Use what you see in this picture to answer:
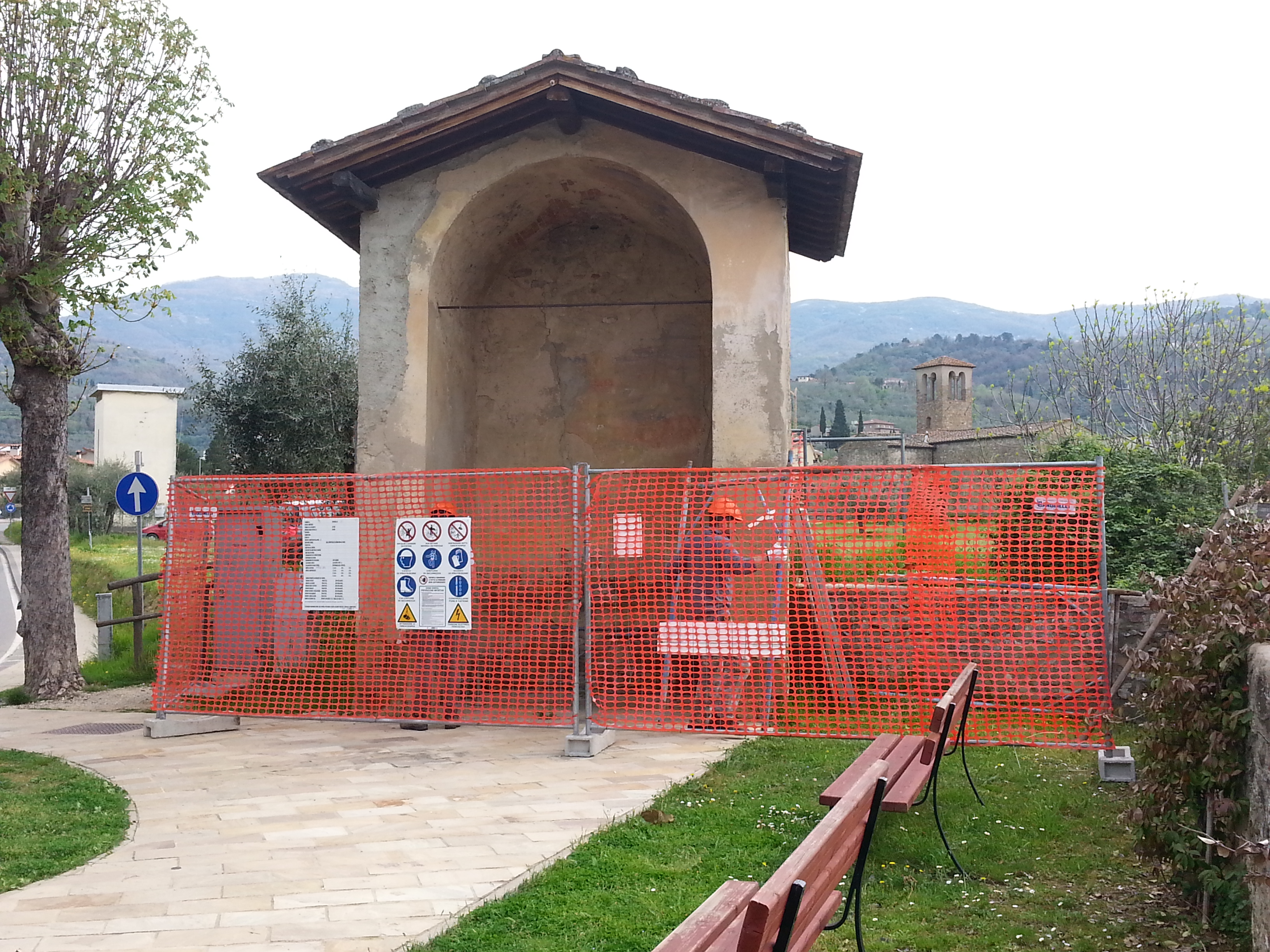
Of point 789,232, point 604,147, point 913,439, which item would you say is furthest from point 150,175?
point 913,439

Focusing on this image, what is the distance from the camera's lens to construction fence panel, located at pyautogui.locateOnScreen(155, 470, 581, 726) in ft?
26.8

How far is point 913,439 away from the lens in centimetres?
5481

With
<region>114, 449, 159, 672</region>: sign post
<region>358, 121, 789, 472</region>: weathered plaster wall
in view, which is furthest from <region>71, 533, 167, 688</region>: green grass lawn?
<region>358, 121, 789, 472</region>: weathered plaster wall

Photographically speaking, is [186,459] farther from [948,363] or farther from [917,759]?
[917,759]

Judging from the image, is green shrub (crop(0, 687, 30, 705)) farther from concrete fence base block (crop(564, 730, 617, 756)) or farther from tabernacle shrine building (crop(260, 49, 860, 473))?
concrete fence base block (crop(564, 730, 617, 756))

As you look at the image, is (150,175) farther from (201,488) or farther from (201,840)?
(201,840)

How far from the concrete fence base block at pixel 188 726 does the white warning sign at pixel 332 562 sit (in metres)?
1.31

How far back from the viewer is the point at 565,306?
12.3m

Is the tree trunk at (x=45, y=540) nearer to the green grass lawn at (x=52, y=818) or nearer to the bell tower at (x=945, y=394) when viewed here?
the green grass lawn at (x=52, y=818)

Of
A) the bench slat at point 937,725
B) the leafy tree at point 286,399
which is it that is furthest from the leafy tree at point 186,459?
the bench slat at point 937,725

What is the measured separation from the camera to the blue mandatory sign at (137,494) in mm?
13953

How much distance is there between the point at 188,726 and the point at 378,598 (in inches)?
76.5

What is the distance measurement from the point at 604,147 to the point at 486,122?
1108 millimetres

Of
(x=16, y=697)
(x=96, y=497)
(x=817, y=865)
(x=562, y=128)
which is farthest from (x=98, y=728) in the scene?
(x=96, y=497)
